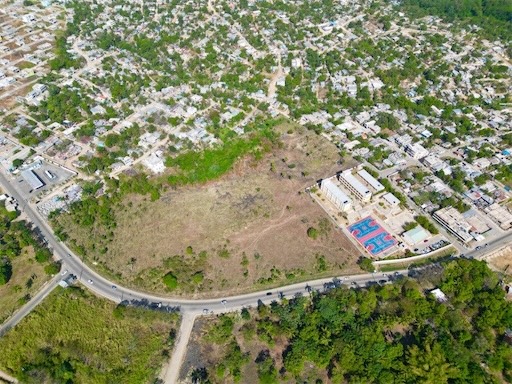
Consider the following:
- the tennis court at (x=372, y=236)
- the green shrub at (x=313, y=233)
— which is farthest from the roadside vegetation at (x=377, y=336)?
the green shrub at (x=313, y=233)

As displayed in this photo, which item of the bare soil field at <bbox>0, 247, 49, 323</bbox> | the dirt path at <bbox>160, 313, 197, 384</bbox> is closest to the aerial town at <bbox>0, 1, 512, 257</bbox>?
the bare soil field at <bbox>0, 247, 49, 323</bbox>

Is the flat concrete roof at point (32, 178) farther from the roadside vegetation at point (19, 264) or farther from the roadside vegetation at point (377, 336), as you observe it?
the roadside vegetation at point (377, 336)

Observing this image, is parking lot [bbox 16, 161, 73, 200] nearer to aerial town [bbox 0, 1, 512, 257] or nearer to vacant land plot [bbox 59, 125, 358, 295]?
aerial town [bbox 0, 1, 512, 257]

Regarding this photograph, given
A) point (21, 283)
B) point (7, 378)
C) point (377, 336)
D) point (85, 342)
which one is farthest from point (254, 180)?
point (7, 378)

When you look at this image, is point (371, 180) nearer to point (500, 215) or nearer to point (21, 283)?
point (500, 215)

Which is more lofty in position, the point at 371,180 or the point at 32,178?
the point at 371,180

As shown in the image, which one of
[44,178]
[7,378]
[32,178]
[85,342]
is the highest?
[32,178]

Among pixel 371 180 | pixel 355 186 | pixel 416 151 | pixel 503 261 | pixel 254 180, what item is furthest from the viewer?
pixel 416 151

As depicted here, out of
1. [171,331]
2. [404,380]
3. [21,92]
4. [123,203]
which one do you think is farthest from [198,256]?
[21,92]
